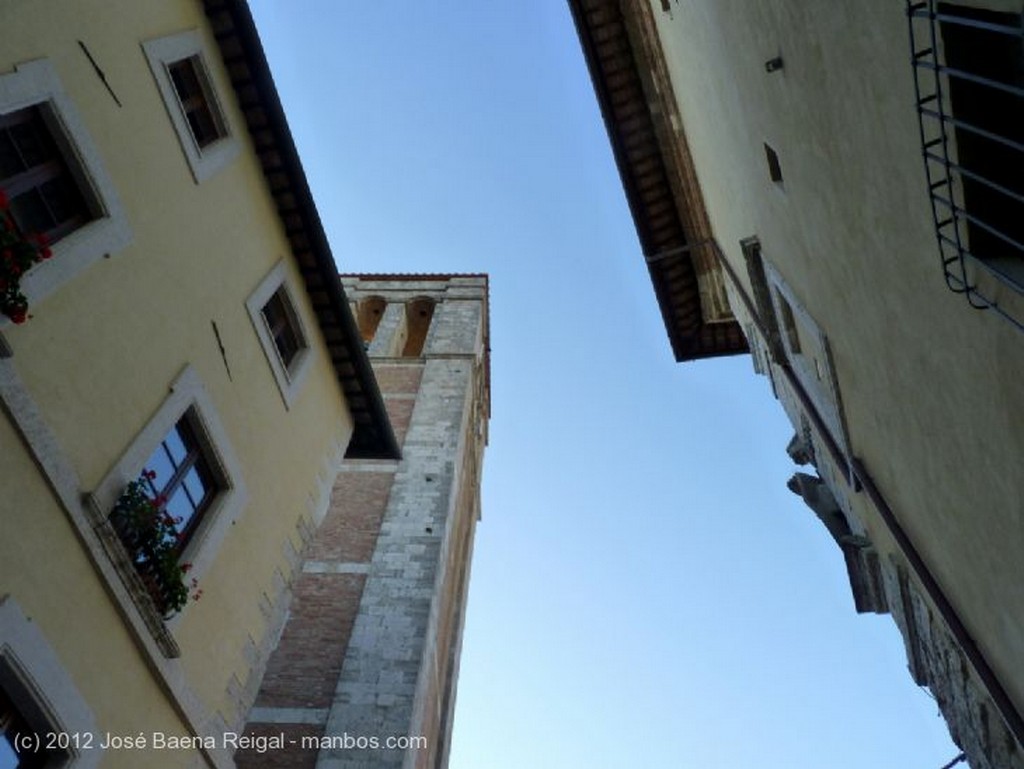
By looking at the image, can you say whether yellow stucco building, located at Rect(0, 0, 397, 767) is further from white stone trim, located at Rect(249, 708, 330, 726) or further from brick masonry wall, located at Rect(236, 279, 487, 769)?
white stone trim, located at Rect(249, 708, 330, 726)

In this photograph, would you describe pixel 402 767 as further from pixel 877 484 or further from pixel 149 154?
pixel 149 154

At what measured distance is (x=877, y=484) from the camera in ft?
29.3

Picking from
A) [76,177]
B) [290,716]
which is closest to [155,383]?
[76,177]

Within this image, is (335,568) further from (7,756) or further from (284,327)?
(7,756)

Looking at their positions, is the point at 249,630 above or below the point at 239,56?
below

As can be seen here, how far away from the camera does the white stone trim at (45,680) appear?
5168 millimetres

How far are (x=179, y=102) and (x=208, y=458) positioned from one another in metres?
3.49

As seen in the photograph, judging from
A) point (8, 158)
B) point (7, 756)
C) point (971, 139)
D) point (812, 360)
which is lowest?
point (812, 360)

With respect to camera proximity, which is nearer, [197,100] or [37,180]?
[37,180]

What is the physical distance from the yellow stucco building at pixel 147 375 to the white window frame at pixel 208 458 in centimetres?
3

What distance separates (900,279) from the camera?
609 cm

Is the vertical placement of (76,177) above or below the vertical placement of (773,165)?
above

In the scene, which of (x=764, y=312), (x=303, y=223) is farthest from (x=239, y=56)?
(x=764, y=312)

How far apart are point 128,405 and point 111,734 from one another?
245 centimetres
